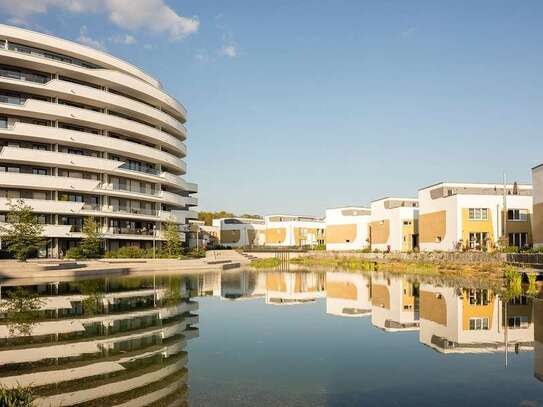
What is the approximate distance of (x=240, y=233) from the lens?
106375 millimetres

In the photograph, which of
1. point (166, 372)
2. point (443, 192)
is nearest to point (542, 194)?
point (443, 192)

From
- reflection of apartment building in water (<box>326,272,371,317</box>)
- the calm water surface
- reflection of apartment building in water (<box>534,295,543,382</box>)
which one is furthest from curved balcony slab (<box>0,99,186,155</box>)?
reflection of apartment building in water (<box>534,295,543,382</box>)

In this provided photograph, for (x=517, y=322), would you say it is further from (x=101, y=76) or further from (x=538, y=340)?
(x=101, y=76)

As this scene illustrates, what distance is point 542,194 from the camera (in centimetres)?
3900

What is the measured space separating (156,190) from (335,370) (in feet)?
189

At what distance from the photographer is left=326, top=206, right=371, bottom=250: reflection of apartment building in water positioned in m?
79.2

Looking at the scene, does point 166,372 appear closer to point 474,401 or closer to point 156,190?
point 474,401

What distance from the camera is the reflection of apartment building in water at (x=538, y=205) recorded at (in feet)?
128

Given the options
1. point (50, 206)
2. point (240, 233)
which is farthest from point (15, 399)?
point (240, 233)

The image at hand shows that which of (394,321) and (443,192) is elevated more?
(443,192)

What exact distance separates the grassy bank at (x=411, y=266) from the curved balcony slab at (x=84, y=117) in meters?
26.9

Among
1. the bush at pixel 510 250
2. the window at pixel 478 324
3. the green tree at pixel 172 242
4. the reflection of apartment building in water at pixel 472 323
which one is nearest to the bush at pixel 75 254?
the green tree at pixel 172 242

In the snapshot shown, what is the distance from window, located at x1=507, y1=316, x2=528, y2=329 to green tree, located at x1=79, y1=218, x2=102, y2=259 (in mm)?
44345

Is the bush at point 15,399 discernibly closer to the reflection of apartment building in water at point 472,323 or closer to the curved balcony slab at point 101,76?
the reflection of apartment building in water at point 472,323
